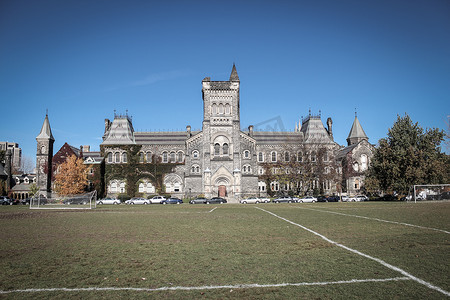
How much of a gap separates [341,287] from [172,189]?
191 ft

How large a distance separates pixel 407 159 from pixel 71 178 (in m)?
55.2

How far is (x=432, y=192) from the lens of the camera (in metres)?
43.6

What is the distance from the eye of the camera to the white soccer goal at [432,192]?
42.5m

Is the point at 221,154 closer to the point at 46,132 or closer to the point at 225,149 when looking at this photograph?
the point at 225,149

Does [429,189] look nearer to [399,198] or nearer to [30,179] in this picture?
[399,198]

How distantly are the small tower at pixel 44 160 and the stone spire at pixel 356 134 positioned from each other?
207 ft

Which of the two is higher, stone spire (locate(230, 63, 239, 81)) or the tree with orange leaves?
stone spire (locate(230, 63, 239, 81))

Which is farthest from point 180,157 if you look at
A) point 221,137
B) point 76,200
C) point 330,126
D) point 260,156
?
point 330,126

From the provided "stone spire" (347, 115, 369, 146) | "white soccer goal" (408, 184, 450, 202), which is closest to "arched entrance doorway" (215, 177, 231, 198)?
"white soccer goal" (408, 184, 450, 202)

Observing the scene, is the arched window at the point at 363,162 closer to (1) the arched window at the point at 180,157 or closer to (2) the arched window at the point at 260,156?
(2) the arched window at the point at 260,156

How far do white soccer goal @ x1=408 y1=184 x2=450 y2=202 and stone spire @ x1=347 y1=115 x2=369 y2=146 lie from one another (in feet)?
89.3

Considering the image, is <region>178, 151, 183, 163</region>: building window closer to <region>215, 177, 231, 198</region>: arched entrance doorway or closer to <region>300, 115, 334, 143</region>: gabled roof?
<region>215, 177, 231, 198</region>: arched entrance doorway

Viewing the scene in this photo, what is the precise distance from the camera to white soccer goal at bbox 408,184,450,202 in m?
42.5

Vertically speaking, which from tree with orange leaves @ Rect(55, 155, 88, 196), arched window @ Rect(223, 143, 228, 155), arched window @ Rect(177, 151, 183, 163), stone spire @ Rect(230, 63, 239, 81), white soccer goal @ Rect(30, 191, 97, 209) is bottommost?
white soccer goal @ Rect(30, 191, 97, 209)
